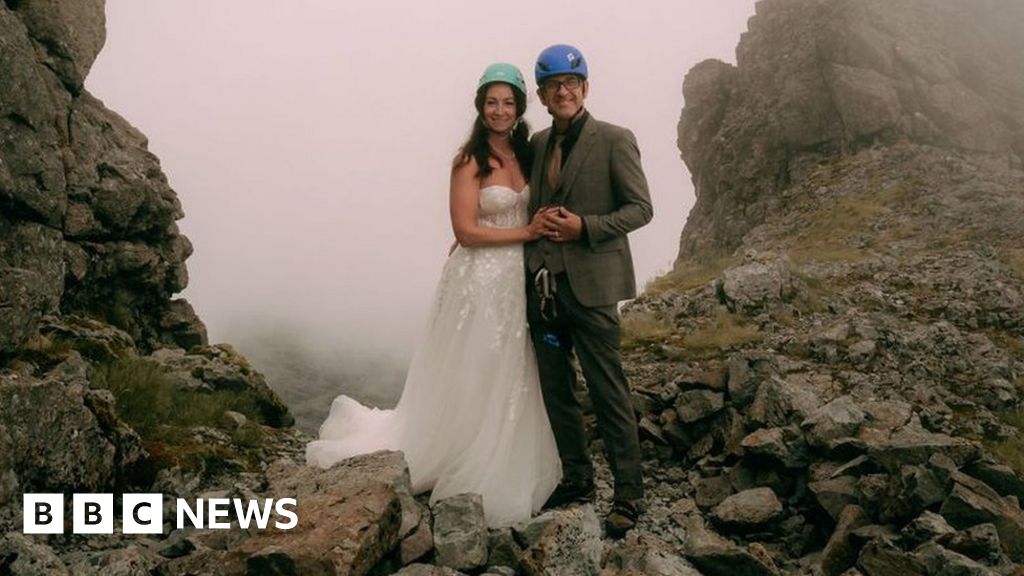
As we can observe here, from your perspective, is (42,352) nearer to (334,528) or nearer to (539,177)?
(334,528)

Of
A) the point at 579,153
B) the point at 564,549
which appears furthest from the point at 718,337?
the point at 564,549

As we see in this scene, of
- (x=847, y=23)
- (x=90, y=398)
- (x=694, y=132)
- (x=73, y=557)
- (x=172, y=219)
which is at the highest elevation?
(x=847, y=23)

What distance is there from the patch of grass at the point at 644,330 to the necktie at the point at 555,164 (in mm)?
6584

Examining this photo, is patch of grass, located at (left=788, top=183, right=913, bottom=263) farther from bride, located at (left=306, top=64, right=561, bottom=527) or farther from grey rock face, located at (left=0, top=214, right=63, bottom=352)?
grey rock face, located at (left=0, top=214, right=63, bottom=352)

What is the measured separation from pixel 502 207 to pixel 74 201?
9629 mm

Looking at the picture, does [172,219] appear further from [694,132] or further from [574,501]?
[694,132]

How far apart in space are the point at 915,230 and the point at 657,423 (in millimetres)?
16910

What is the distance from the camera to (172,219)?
16266mm

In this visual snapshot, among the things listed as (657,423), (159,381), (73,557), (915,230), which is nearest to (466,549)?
(73,557)

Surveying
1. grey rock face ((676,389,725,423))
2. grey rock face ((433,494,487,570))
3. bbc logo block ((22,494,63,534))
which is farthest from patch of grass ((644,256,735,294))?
bbc logo block ((22,494,63,534))

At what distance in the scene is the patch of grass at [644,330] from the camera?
13.4m

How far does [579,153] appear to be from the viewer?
7105mm

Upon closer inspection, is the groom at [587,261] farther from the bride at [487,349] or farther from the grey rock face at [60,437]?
the grey rock face at [60,437]

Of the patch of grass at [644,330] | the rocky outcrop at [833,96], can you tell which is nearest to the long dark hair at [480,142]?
the patch of grass at [644,330]
